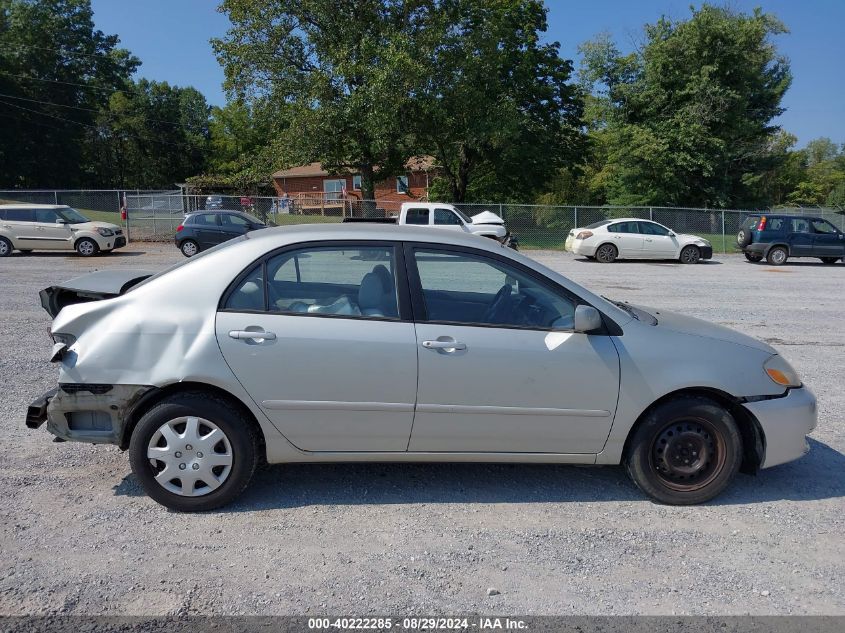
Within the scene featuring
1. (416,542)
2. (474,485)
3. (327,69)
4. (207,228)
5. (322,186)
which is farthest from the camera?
(322,186)

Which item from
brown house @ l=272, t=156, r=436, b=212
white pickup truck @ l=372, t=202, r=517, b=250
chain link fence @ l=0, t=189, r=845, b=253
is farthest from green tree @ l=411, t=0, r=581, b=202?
brown house @ l=272, t=156, r=436, b=212

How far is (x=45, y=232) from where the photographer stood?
20594 millimetres

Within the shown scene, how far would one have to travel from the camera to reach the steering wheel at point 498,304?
3.87 m

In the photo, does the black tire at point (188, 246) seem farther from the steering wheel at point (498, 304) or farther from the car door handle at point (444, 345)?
the car door handle at point (444, 345)

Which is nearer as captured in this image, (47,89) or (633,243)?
(633,243)

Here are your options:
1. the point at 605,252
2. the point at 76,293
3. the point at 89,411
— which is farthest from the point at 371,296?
the point at 605,252

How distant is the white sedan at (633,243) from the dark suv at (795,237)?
174cm

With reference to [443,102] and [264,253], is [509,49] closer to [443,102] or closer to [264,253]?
[443,102]

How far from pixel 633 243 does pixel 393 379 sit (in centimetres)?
2001

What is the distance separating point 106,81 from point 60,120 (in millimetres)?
9304

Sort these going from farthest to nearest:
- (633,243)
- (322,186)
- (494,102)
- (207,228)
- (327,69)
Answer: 1. (322,186)
2. (494,102)
3. (327,69)
4. (633,243)
5. (207,228)

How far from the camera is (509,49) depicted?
33.5 meters

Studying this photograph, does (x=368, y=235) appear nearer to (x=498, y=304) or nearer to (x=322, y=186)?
(x=498, y=304)

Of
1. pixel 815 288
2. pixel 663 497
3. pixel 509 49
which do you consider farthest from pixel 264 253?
pixel 509 49
